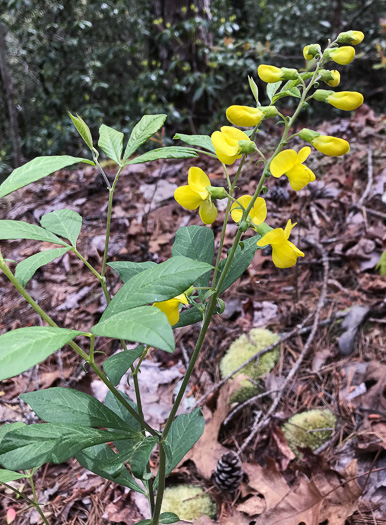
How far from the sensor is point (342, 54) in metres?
0.81

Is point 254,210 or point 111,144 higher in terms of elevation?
point 111,144

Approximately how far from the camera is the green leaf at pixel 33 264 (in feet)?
2.76

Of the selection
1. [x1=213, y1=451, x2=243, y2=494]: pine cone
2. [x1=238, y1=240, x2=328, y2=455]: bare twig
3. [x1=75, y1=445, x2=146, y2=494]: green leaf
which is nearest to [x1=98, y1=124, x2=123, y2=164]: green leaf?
[x1=75, y1=445, x2=146, y2=494]: green leaf

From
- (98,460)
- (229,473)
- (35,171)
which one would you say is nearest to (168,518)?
(98,460)

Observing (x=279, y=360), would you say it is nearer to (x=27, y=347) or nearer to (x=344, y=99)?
(x=344, y=99)

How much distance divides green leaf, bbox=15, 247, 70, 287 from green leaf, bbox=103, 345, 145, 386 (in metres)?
0.25

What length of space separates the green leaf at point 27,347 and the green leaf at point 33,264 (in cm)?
26

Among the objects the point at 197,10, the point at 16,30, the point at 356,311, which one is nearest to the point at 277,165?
the point at 356,311

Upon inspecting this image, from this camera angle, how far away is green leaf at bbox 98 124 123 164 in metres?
0.97

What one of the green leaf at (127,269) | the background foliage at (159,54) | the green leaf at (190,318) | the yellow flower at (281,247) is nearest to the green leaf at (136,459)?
the green leaf at (190,318)

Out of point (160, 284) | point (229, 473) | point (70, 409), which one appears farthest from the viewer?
point (229, 473)

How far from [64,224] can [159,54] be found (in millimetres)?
4612

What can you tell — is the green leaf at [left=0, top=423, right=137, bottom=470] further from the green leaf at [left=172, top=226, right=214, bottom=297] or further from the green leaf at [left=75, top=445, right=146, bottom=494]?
the green leaf at [left=172, top=226, right=214, bottom=297]

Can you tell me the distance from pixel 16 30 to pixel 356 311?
6451 mm
